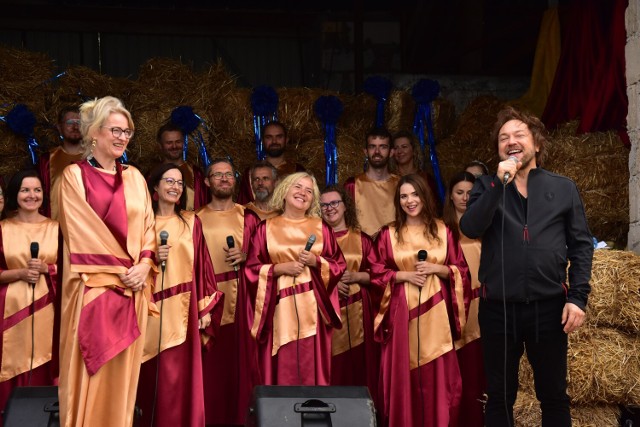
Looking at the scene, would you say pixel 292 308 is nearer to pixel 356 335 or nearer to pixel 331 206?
pixel 356 335

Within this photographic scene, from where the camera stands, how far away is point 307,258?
21.3 feet

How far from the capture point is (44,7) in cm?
1145

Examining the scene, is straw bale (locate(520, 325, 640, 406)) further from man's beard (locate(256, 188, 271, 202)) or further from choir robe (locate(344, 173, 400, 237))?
man's beard (locate(256, 188, 271, 202))

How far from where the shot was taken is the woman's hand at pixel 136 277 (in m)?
5.12

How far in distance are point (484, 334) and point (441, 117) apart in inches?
196

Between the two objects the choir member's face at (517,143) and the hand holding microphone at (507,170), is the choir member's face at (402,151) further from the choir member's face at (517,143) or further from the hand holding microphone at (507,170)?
the hand holding microphone at (507,170)

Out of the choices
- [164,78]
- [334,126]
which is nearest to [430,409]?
[334,126]

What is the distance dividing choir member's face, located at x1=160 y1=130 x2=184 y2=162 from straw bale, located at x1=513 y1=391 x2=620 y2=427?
353cm

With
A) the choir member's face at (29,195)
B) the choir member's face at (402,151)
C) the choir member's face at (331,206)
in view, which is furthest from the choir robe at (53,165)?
the choir member's face at (402,151)

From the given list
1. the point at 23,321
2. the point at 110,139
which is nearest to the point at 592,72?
the point at 110,139

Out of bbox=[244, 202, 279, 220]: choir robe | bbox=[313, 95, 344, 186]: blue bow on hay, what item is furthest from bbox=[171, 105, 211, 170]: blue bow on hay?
bbox=[313, 95, 344, 186]: blue bow on hay

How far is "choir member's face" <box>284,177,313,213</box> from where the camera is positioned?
6.74m

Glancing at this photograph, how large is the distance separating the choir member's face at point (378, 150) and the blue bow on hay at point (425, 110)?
113 cm

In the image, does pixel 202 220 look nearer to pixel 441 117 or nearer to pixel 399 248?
pixel 399 248
